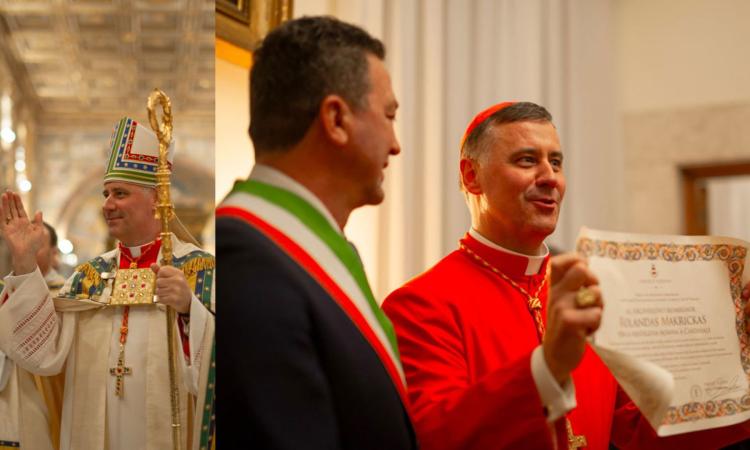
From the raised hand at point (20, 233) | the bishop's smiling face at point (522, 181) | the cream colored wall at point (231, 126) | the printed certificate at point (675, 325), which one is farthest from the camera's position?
the bishop's smiling face at point (522, 181)

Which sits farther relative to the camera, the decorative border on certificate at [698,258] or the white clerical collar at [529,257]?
the white clerical collar at [529,257]

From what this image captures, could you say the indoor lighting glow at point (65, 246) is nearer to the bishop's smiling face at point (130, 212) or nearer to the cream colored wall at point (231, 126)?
the bishop's smiling face at point (130, 212)

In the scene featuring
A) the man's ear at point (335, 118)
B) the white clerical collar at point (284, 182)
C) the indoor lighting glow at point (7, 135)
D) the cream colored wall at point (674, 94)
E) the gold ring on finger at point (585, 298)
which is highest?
the cream colored wall at point (674, 94)

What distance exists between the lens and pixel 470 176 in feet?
6.96

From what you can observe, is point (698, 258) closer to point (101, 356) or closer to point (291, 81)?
point (291, 81)

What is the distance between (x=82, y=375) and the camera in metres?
1.10

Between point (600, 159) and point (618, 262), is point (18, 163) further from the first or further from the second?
point (600, 159)

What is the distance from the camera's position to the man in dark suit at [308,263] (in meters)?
1.13

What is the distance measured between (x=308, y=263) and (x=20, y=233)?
39cm

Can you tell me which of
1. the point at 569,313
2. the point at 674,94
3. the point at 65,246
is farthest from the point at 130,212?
the point at 674,94

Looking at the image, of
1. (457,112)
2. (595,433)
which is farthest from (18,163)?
(457,112)

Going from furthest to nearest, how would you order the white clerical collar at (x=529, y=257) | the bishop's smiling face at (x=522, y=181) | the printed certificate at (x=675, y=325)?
the white clerical collar at (x=529, y=257), the bishop's smiling face at (x=522, y=181), the printed certificate at (x=675, y=325)

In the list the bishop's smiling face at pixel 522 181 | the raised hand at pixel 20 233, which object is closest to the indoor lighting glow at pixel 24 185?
the raised hand at pixel 20 233

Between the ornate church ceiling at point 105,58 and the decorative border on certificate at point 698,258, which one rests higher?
the ornate church ceiling at point 105,58
